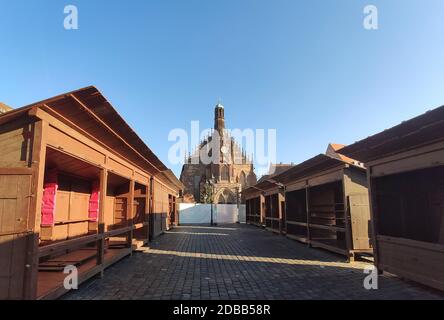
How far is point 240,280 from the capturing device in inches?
289

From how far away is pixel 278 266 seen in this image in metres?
9.10

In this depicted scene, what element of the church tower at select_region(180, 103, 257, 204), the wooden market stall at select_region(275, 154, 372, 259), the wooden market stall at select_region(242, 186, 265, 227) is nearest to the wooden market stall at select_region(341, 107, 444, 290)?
the wooden market stall at select_region(275, 154, 372, 259)

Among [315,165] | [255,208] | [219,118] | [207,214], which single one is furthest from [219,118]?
[315,165]

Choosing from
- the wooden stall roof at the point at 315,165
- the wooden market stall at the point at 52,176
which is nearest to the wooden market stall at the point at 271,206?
the wooden stall roof at the point at 315,165

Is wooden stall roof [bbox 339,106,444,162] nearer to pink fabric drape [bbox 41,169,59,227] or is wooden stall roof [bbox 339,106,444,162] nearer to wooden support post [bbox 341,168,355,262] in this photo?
wooden support post [bbox 341,168,355,262]

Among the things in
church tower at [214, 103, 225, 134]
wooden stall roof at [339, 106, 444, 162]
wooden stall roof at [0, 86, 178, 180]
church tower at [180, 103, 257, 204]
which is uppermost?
church tower at [214, 103, 225, 134]

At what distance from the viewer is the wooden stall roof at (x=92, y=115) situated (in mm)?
4842

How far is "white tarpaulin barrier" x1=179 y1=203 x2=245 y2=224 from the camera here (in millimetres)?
36906

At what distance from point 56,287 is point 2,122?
308 centimetres

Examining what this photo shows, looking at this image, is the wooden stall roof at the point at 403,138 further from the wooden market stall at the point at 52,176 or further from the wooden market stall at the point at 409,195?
the wooden market stall at the point at 52,176

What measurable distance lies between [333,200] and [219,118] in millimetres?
60217

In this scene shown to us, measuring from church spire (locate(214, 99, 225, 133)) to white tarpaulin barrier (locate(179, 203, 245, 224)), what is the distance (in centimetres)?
3780

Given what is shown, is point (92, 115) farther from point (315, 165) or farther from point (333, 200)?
point (333, 200)
